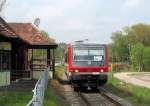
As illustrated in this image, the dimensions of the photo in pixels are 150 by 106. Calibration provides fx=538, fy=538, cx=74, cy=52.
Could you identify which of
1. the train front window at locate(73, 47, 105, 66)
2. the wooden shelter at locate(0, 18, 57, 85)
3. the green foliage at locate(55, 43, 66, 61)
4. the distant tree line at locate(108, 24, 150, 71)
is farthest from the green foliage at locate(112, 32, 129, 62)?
the train front window at locate(73, 47, 105, 66)

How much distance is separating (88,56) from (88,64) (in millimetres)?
584

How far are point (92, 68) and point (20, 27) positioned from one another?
830 inches

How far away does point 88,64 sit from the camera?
33281 millimetres

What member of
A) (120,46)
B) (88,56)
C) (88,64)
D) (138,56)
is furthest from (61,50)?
(88,64)

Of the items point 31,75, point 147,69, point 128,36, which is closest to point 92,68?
point 31,75

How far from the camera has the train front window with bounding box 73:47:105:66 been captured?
3344cm

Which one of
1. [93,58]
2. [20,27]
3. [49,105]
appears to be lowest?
[49,105]

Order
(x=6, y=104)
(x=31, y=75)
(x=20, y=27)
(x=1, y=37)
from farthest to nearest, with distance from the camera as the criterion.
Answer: (x=20, y=27) → (x=31, y=75) → (x=1, y=37) → (x=6, y=104)

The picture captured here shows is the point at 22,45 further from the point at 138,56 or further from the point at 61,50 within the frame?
the point at 138,56

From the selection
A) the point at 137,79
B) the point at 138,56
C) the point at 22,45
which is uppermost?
the point at 138,56

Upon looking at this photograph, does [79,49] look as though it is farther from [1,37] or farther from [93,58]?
[1,37]

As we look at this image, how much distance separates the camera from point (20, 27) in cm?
5288

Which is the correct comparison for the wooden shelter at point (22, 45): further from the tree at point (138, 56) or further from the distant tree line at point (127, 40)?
the distant tree line at point (127, 40)

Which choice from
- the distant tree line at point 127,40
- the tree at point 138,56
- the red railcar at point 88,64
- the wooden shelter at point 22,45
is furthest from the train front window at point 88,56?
the distant tree line at point 127,40
